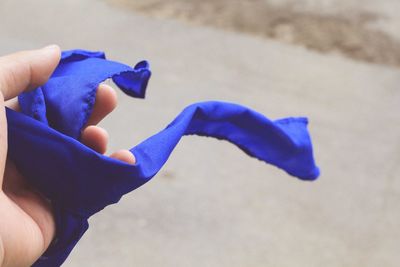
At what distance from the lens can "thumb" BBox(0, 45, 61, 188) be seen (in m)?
0.63

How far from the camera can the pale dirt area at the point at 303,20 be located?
2354mm

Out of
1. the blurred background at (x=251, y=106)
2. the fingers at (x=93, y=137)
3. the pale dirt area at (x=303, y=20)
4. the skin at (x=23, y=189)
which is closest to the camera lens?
the skin at (x=23, y=189)

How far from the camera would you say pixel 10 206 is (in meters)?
0.64

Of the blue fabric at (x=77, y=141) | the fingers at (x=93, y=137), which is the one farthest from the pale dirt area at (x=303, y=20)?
the fingers at (x=93, y=137)

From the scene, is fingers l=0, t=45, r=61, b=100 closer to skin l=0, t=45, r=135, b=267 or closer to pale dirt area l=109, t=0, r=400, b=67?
skin l=0, t=45, r=135, b=267

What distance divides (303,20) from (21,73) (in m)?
1.93

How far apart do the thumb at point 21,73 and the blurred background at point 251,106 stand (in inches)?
30.3

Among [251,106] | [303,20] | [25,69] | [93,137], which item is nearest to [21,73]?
[25,69]

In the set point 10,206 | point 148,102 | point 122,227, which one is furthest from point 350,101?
point 10,206

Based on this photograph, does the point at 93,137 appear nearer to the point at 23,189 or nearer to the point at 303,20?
the point at 23,189

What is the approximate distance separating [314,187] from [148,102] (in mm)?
533

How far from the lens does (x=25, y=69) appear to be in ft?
2.23

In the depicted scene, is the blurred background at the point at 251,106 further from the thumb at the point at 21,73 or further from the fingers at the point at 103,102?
the thumb at the point at 21,73

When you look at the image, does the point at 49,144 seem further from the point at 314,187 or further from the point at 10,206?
the point at 314,187
